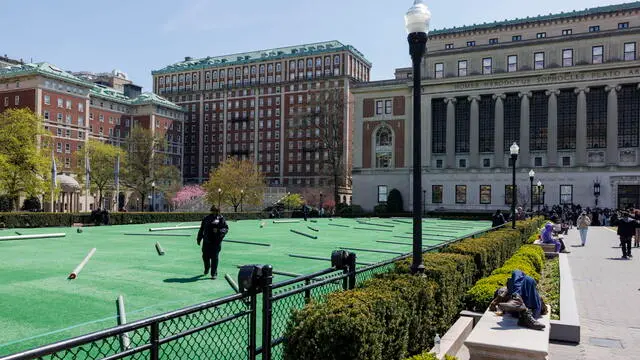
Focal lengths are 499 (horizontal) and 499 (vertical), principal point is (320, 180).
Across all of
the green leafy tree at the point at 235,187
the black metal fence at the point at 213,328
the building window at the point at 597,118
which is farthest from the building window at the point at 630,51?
the black metal fence at the point at 213,328

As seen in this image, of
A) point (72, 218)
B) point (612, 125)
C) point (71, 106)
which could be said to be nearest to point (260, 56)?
point (71, 106)

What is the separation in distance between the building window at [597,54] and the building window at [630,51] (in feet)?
8.55

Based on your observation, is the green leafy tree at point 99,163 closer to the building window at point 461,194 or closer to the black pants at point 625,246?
the building window at point 461,194

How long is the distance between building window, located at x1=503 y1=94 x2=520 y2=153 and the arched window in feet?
53.5

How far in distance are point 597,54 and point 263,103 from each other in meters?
82.4

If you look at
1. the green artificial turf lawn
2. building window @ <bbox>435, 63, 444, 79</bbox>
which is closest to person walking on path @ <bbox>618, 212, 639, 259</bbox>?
the green artificial turf lawn

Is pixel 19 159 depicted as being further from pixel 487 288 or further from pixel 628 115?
pixel 628 115

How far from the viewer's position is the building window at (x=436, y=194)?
70.4 m

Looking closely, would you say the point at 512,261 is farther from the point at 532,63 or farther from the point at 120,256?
the point at 532,63

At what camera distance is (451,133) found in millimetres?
70000

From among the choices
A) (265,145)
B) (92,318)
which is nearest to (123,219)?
(92,318)

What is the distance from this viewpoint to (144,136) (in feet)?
284

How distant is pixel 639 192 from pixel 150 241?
58.3 meters

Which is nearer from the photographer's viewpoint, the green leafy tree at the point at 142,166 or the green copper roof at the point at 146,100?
the green leafy tree at the point at 142,166
